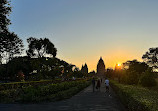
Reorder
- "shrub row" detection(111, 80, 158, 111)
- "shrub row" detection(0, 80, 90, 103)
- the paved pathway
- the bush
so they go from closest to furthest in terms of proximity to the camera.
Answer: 1. "shrub row" detection(111, 80, 158, 111)
2. the paved pathway
3. "shrub row" detection(0, 80, 90, 103)
4. the bush

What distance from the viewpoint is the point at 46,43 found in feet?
178

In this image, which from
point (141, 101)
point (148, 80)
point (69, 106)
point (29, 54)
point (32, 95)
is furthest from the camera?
point (29, 54)

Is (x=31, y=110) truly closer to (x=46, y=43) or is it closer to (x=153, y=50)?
(x=46, y=43)

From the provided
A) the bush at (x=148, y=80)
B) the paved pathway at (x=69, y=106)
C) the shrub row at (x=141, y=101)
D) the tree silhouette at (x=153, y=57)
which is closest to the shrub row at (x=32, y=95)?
the paved pathway at (x=69, y=106)

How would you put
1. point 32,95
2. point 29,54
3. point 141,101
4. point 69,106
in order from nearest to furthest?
point 141,101, point 69,106, point 32,95, point 29,54

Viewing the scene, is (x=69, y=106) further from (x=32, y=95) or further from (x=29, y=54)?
(x=29, y=54)

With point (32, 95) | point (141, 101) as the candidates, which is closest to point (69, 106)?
point (32, 95)

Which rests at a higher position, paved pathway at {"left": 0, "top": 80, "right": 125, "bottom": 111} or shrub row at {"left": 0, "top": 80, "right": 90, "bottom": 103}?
shrub row at {"left": 0, "top": 80, "right": 90, "bottom": 103}

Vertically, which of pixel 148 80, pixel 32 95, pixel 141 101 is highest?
pixel 148 80

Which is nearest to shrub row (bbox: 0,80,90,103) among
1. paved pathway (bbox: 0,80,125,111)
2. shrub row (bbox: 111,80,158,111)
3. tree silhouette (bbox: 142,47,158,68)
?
paved pathway (bbox: 0,80,125,111)

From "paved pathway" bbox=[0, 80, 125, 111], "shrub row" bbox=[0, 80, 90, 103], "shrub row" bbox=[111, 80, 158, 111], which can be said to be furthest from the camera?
"shrub row" bbox=[0, 80, 90, 103]

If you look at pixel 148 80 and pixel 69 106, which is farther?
pixel 148 80

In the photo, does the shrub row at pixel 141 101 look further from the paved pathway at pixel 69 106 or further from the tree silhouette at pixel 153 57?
the tree silhouette at pixel 153 57

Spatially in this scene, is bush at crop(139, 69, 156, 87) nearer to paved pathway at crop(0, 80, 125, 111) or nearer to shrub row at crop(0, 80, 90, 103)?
shrub row at crop(0, 80, 90, 103)
